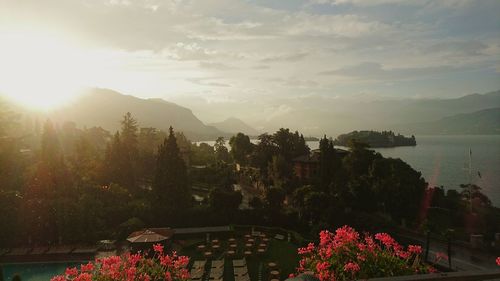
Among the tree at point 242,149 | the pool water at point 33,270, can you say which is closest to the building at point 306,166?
the tree at point 242,149

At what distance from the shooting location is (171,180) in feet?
135

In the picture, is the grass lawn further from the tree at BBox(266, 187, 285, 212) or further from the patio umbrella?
the tree at BBox(266, 187, 285, 212)

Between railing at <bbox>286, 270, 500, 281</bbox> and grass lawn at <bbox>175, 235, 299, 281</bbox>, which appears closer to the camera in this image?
railing at <bbox>286, 270, 500, 281</bbox>

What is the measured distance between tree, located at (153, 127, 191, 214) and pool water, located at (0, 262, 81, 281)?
41.2 feet

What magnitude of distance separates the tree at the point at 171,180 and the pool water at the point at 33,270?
41.2 ft

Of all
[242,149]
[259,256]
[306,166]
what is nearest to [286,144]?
[306,166]

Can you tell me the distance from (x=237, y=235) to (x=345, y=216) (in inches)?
443

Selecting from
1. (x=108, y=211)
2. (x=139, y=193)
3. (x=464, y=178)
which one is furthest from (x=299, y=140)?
(x=464, y=178)

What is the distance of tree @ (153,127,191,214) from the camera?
40.9 metres

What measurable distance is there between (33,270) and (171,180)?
51.5 ft

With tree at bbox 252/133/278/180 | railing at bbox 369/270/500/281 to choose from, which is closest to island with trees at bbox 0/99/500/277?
tree at bbox 252/133/278/180

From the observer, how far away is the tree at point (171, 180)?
134 ft

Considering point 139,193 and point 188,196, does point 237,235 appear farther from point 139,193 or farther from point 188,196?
point 139,193

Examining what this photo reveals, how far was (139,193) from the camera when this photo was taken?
51688 mm
